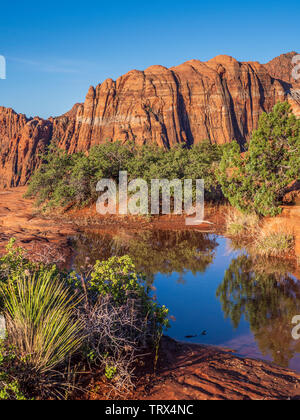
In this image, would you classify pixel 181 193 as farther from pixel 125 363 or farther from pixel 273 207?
pixel 125 363

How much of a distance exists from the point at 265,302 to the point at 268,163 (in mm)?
7385

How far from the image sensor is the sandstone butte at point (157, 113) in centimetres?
5831

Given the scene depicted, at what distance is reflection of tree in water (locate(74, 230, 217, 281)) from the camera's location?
10.4 metres

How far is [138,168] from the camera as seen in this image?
63.9 ft

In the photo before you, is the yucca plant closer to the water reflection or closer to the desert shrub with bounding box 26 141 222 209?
the water reflection

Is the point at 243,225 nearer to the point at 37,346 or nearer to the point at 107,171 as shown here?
the point at 107,171

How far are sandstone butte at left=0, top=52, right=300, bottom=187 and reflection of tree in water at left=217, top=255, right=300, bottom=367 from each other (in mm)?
48322

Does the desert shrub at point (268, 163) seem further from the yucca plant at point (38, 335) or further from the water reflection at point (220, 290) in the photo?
the yucca plant at point (38, 335)

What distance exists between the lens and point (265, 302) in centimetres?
752

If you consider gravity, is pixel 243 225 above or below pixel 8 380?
above

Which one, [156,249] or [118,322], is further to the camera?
[156,249]

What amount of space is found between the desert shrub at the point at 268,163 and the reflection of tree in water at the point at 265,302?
3585 mm

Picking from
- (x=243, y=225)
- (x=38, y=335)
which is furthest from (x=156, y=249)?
(x=38, y=335)

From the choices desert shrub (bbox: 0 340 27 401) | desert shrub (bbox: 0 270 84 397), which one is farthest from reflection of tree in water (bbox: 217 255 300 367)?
desert shrub (bbox: 0 340 27 401)
